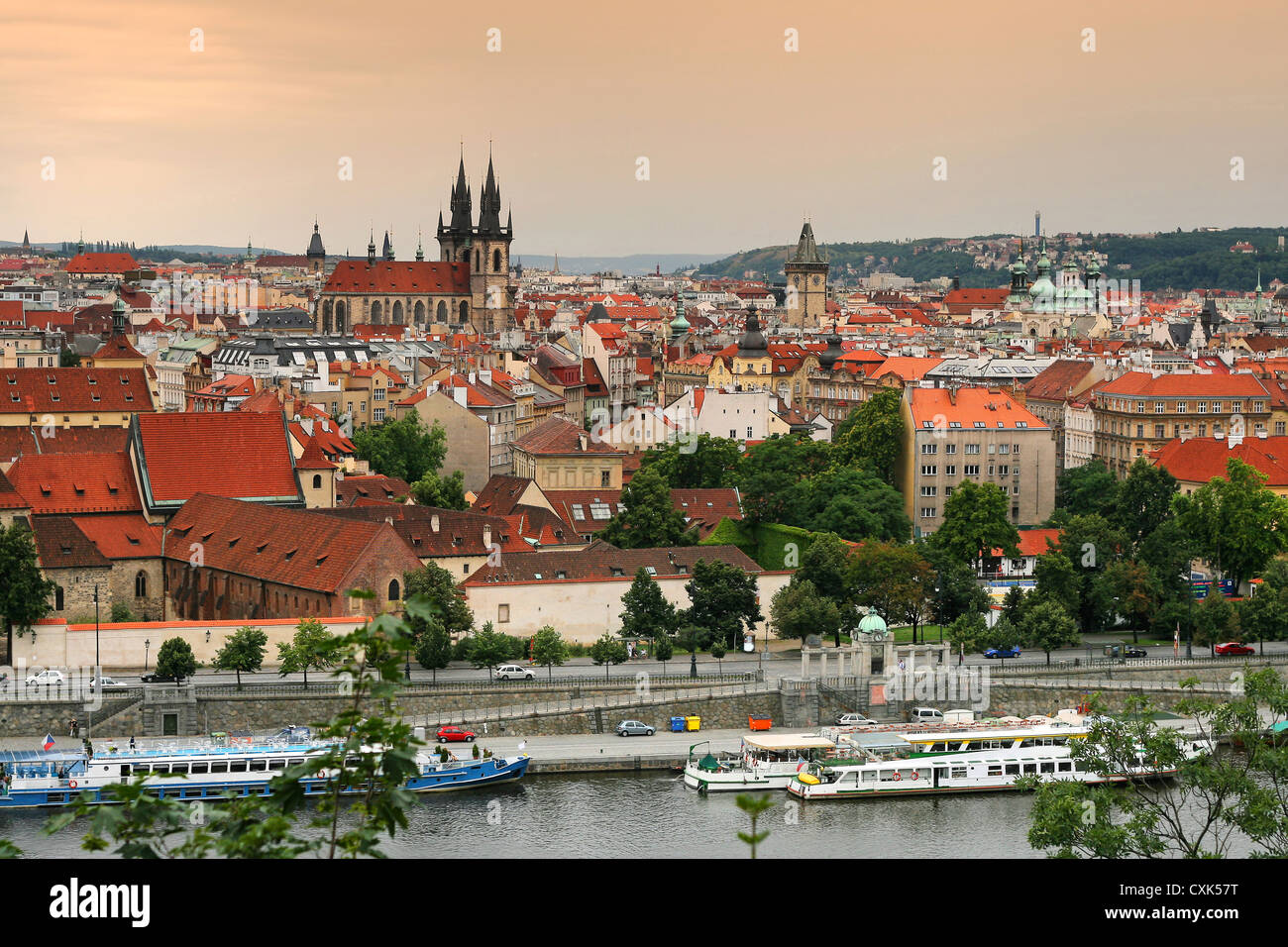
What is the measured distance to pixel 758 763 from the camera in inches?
1460

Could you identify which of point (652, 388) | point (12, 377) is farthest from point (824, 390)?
point (12, 377)

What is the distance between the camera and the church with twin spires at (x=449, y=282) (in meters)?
135

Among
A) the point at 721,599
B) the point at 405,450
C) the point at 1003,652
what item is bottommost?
the point at 1003,652

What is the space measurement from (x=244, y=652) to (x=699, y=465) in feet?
75.0

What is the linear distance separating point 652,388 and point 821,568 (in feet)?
198

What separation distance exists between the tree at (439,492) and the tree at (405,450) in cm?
346

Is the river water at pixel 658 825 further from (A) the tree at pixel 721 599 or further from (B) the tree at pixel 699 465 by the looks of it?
(B) the tree at pixel 699 465

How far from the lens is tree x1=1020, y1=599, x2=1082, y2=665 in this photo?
1773 inches

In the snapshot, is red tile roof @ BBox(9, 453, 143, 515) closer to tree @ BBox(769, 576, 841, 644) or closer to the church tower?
tree @ BBox(769, 576, 841, 644)

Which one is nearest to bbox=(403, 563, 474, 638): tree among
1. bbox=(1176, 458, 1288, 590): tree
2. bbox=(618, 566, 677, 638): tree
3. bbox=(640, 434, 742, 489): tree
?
bbox=(618, 566, 677, 638): tree

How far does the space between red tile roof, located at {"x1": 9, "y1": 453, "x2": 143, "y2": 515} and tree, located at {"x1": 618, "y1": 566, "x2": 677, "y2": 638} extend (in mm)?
13869

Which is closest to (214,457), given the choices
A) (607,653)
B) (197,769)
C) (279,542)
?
(279,542)

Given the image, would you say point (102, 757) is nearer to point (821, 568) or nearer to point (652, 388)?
point (821, 568)

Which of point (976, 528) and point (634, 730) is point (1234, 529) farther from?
point (634, 730)
